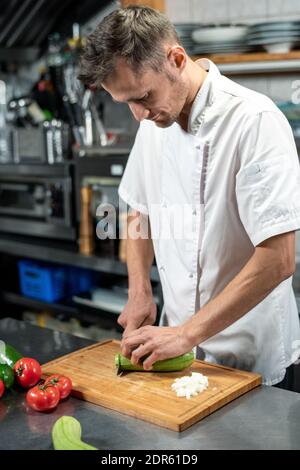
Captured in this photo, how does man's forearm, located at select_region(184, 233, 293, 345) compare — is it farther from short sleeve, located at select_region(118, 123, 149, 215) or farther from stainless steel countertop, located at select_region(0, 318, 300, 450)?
short sleeve, located at select_region(118, 123, 149, 215)

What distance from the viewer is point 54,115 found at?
3.15 m

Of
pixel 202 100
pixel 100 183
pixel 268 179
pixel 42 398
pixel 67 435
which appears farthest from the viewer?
pixel 100 183

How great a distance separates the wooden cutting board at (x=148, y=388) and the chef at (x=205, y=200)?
6cm

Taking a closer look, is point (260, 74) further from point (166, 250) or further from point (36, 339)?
point (36, 339)

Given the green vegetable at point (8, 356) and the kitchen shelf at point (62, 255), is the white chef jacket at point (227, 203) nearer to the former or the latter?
the green vegetable at point (8, 356)

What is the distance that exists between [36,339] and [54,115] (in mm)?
1671

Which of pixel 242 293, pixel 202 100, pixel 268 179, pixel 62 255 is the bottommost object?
pixel 62 255

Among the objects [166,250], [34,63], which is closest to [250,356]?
[166,250]

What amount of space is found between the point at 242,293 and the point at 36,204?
1.89m

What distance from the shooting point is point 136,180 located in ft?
5.83

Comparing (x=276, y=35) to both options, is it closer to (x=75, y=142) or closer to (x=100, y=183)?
(x=100, y=183)

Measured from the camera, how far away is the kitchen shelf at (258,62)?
2293 millimetres

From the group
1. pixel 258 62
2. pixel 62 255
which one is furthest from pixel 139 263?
pixel 62 255

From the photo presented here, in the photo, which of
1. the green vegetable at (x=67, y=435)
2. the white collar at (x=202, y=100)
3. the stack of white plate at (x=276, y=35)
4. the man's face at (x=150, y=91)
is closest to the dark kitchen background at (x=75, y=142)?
the stack of white plate at (x=276, y=35)
